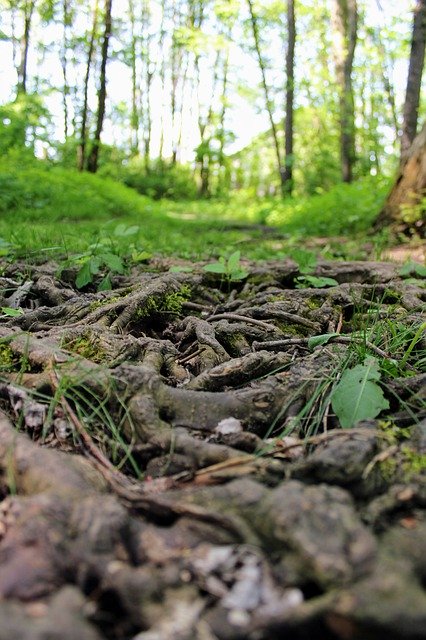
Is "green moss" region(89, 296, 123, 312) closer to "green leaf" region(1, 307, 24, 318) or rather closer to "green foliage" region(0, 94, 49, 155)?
"green leaf" region(1, 307, 24, 318)

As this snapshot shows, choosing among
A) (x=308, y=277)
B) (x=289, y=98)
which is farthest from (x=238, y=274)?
(x=289, y=98)

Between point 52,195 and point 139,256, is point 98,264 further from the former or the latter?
point 52,195

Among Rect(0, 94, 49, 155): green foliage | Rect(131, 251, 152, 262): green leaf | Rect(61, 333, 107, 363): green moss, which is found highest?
Rect(0, 94, 49, 155): green foliage

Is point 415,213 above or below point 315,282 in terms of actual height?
above

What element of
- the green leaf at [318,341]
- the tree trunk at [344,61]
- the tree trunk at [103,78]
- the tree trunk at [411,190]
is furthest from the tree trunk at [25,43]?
the green leaf at [318,341]

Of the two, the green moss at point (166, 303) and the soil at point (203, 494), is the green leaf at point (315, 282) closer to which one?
the green moss at point (166, 303)

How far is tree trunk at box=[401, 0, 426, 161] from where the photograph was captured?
805 centimetres

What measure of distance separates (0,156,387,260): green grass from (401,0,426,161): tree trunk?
3.33 feet

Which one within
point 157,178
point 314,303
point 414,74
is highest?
point 157,178

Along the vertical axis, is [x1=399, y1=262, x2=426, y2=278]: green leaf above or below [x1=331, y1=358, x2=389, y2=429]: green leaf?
above

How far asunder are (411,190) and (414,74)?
315cm

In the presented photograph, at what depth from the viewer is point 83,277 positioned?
3320mm

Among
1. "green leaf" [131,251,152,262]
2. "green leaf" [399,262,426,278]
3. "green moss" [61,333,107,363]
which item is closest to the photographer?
"green moss" [61,333,107,363]

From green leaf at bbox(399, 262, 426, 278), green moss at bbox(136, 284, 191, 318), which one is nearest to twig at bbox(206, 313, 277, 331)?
green moss at bbox(136, 284, 191, 318)
